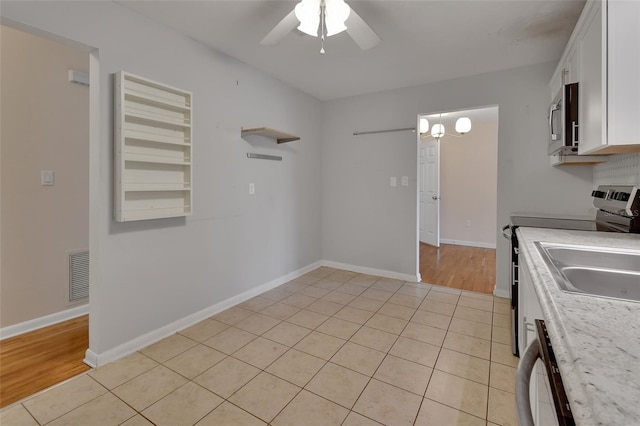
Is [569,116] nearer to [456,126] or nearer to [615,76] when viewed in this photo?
[615,76]

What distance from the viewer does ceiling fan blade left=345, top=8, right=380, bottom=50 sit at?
1.73m

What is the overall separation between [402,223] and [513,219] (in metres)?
1.47

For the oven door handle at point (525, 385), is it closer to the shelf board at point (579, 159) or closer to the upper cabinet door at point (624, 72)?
the upper cabinet door at point (624, 72)

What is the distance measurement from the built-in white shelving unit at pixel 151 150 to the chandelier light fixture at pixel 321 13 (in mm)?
1164

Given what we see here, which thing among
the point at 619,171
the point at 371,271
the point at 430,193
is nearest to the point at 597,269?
the point at 619,171

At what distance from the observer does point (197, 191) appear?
2.55 m

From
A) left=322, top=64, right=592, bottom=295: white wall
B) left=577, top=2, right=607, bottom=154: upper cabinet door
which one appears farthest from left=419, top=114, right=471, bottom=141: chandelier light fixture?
left=577, top=2, right=607, bottom=154: upper cabinet door

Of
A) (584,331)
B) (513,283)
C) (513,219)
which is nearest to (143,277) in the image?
(584,331)

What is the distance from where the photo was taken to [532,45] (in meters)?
2.55

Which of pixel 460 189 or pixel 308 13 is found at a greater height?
pixel 308 13

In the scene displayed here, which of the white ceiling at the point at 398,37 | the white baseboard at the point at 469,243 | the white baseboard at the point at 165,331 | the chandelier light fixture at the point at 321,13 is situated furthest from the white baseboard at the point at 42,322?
the white baseboard at the point at 469,243

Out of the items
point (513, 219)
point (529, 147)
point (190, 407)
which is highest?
point (529, 147)

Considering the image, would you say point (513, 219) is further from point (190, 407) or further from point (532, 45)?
point (190, 407)

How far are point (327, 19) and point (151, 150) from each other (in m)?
1.51
